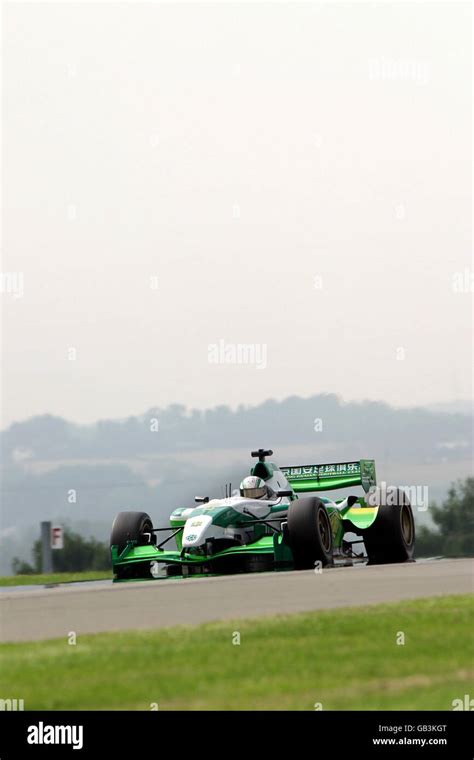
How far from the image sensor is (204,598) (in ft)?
51.0

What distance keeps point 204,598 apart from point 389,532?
9384mm

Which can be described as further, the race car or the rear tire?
the rear tire

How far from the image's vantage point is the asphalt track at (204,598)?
1320 cm

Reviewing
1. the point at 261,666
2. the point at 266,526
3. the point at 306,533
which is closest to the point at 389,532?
the point at 266,526

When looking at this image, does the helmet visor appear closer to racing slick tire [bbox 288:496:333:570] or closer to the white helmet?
the white helmet

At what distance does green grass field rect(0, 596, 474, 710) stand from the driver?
1028cm

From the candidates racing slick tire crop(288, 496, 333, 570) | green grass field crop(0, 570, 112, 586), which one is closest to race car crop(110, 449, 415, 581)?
racing slick tire crop(288, 496, 333, 570)

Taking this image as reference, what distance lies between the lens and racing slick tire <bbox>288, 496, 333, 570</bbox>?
20281mm

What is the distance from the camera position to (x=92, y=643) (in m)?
11.2

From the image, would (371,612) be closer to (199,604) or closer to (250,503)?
A: (199,604)
